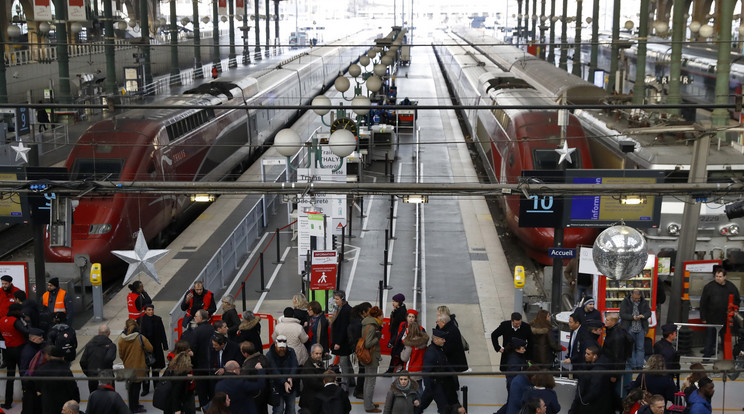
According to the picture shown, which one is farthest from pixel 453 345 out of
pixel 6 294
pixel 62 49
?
pixel 62 49

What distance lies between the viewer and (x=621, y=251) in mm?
11219

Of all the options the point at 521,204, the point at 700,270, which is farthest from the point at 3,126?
the point at 700,270

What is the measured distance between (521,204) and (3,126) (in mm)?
21965

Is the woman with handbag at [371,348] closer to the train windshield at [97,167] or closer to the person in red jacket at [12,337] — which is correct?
the person in red jacket at [12,337]

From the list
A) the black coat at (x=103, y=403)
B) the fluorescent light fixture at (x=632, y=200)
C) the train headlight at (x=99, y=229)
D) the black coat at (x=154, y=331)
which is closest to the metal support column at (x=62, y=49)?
the train headlight at (x=99, y=229)

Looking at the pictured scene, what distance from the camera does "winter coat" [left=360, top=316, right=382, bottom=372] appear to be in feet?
44.0

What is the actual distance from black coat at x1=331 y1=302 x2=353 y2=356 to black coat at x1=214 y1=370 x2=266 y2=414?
239 cm

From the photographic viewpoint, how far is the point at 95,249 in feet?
67.9

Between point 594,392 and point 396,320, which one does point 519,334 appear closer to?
point 594,392

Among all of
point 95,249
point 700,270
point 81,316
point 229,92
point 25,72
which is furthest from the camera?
point 25,72

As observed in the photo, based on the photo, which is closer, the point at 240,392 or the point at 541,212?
the point at 240,392

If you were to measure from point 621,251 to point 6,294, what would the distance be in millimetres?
10338

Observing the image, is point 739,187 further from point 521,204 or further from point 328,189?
point 328,189

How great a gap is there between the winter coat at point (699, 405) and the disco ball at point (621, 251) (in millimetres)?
1673
